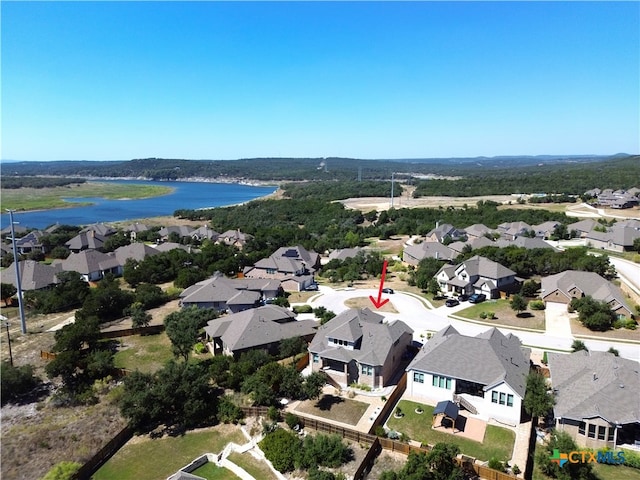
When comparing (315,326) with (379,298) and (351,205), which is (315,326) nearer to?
(379,298)

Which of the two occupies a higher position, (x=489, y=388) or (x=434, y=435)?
(x=489, y=388)

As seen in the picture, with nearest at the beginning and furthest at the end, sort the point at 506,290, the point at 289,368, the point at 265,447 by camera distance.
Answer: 1. the point at 265,447
2. the point at 289,368
3. the point at 506,290

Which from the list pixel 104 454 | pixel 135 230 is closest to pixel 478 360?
pixel 104 454

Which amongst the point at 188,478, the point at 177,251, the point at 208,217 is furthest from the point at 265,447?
the point at 208,217

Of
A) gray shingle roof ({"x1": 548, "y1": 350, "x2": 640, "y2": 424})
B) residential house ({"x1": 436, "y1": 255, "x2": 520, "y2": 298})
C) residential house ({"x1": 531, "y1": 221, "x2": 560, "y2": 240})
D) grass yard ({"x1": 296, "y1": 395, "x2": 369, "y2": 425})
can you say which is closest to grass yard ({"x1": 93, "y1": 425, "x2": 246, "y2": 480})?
grass yard ({"x1": 296, "y1": 395, "x2": 369, "y2": 425})

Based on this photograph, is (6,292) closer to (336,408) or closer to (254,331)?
(254,331)

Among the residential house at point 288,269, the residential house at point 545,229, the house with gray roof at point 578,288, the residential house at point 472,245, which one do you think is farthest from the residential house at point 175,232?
the residential house at point 545,229

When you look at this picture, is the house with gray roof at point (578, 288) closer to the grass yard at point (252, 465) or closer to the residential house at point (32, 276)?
the grass yard at point (252, 465)
